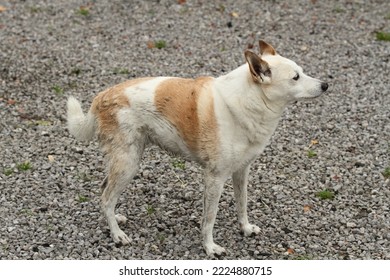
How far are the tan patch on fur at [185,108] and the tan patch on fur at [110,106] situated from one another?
27 cm

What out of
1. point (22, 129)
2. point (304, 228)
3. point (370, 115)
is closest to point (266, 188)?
point (304, 228)

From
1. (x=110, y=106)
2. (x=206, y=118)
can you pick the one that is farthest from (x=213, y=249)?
(x=110, y=106)

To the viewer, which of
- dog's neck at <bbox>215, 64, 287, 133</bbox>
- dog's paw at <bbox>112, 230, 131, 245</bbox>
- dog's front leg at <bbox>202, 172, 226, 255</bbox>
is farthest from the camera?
dog's paw at <bbox>112, 230, 131, 245</bbox>

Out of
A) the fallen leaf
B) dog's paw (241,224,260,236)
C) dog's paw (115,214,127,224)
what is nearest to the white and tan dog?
dog's paw (115,214,127,224)

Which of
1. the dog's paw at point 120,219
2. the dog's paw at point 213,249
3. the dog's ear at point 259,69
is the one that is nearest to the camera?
the dog's ear at point 259,69

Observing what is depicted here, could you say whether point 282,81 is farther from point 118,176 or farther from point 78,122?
point 78,122

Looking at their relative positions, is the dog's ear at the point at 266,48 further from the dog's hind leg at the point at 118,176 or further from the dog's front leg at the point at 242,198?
the dog's hind leg at the point at 118,176

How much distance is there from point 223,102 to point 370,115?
3347mm

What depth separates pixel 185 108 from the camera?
522 cm

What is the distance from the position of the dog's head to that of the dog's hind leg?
3.68 ft

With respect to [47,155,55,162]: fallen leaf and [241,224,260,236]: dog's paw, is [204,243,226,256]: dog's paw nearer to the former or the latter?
[241,224,260,236]: dog's paw

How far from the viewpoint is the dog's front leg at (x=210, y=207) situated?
5289 mm

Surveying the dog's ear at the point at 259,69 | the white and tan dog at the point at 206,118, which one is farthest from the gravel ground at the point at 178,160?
the dog's ear at the point at 259,69

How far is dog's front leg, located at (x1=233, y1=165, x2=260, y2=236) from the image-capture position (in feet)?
18.5
